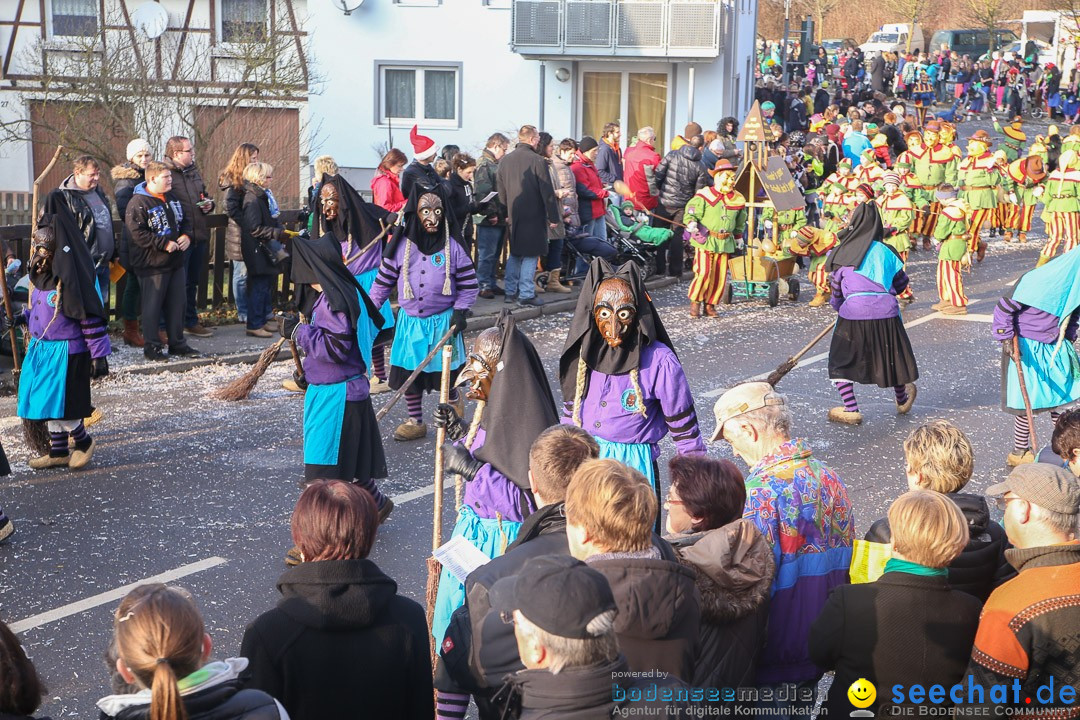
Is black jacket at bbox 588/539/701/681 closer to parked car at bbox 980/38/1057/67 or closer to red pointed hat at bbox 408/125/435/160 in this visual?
red pointed hat at bbox 408/125/435/160

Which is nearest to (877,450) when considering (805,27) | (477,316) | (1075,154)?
(477,316)

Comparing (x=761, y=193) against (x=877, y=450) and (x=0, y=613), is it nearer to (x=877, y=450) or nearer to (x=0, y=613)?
(x=877, y=450)

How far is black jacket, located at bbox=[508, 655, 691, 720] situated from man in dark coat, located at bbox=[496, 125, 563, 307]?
1140cm

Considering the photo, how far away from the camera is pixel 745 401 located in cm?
493

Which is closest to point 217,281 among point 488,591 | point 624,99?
point 488,591

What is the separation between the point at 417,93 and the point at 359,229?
64.4 feet

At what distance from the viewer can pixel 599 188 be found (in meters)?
15.7

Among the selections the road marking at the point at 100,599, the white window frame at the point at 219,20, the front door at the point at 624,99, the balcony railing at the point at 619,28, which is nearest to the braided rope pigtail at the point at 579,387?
the road marking at the point at 100,599

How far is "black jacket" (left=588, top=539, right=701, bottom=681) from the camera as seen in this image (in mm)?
3551

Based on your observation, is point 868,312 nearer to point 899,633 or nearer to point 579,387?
point 579,387

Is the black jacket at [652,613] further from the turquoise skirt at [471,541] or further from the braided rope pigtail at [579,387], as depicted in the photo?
the braided rope pigtail at [579,387]

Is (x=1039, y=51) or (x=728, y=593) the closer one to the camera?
(x=728, y=593)

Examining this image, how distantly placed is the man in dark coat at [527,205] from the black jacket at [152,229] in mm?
4025

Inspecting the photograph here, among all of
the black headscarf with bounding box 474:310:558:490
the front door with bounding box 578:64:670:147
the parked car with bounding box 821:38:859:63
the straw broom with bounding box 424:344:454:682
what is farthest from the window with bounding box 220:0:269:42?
the parked car with bounding box 821:38:859:63
